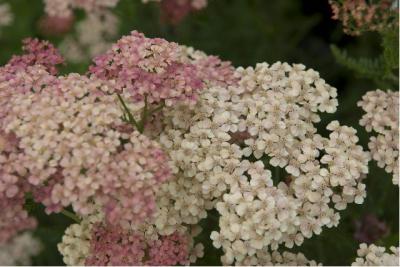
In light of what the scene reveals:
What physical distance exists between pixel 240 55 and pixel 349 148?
5.48 ft

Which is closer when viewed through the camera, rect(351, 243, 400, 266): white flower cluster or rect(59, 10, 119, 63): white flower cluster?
rect(351, 243, 400, 266): white flower cluster

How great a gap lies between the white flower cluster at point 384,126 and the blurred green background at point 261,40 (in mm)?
615

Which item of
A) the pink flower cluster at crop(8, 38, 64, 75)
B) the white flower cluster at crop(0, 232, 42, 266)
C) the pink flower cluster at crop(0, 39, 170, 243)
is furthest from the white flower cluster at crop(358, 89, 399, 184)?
the white flower cluster at crop(0, 232, 42, 266)

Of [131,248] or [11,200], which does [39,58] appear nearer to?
[11,200]

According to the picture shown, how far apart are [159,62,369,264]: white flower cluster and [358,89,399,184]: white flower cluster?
11 cm

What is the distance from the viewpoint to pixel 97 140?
183cm

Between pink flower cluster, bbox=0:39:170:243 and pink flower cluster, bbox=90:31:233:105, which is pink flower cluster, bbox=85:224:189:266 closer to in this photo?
pink flower cluster, bbox=0:39:170:243

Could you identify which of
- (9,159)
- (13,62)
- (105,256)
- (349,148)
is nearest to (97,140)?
(9,159)

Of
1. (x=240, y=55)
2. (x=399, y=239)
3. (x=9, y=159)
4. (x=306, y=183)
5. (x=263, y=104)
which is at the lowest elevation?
(x=399, y=239)


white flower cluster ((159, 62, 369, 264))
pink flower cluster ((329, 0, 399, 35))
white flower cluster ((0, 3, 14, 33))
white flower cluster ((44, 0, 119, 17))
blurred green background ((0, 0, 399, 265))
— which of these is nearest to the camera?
white flower cluster ((159, 62, 369, 264))

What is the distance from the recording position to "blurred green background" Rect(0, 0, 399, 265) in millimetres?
3061

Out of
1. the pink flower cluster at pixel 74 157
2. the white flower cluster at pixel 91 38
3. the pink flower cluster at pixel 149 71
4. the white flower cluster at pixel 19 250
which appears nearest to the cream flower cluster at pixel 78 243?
the pink flower cluster at pixel 74 157

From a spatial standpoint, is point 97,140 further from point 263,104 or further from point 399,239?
point 399,239

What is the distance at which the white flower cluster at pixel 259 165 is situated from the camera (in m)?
1.93
